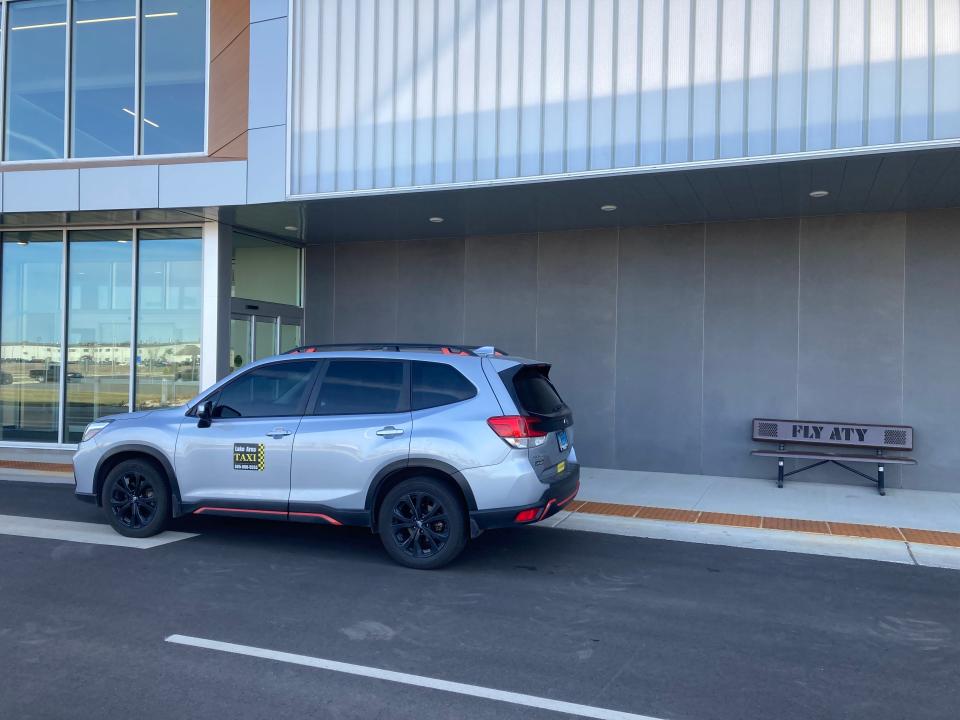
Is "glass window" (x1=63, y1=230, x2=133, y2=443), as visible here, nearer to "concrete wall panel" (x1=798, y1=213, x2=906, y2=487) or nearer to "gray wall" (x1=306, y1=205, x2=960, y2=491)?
"gray wall" (x1=306, y1=205, x2=960, y2=491)

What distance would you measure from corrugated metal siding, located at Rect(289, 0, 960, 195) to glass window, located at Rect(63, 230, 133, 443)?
4427 millimetres

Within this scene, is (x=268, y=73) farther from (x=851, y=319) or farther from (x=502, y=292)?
(x=851, y=319)

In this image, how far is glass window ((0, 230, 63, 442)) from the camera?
13672 millimetres

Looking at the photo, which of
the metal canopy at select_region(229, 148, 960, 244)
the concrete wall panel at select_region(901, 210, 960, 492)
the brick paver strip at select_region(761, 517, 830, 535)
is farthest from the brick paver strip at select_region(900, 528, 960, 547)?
the metal canopy at select_region(229, 148, 960, 244)

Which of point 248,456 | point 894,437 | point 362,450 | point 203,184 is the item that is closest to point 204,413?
point 248,456

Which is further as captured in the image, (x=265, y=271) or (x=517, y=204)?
(x=265, y=271)

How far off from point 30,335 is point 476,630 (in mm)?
11851

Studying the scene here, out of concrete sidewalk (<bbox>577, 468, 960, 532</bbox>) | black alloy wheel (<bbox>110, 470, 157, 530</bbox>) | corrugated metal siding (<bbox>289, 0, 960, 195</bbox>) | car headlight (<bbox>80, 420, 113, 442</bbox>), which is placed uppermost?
corrugated metal siding (<bbox>289, 0, 960, 195</bbox>)

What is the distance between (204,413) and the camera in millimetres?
7473

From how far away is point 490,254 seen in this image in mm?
13273

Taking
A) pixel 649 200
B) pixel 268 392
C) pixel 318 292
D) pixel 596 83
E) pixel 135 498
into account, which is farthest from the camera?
pixel 318 292

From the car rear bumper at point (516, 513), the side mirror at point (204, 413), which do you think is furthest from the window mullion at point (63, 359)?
the car rear bumper at point (516, 513)

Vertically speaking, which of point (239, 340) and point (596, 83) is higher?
point (596, 83)

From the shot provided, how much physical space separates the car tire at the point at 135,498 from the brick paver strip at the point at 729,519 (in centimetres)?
566
